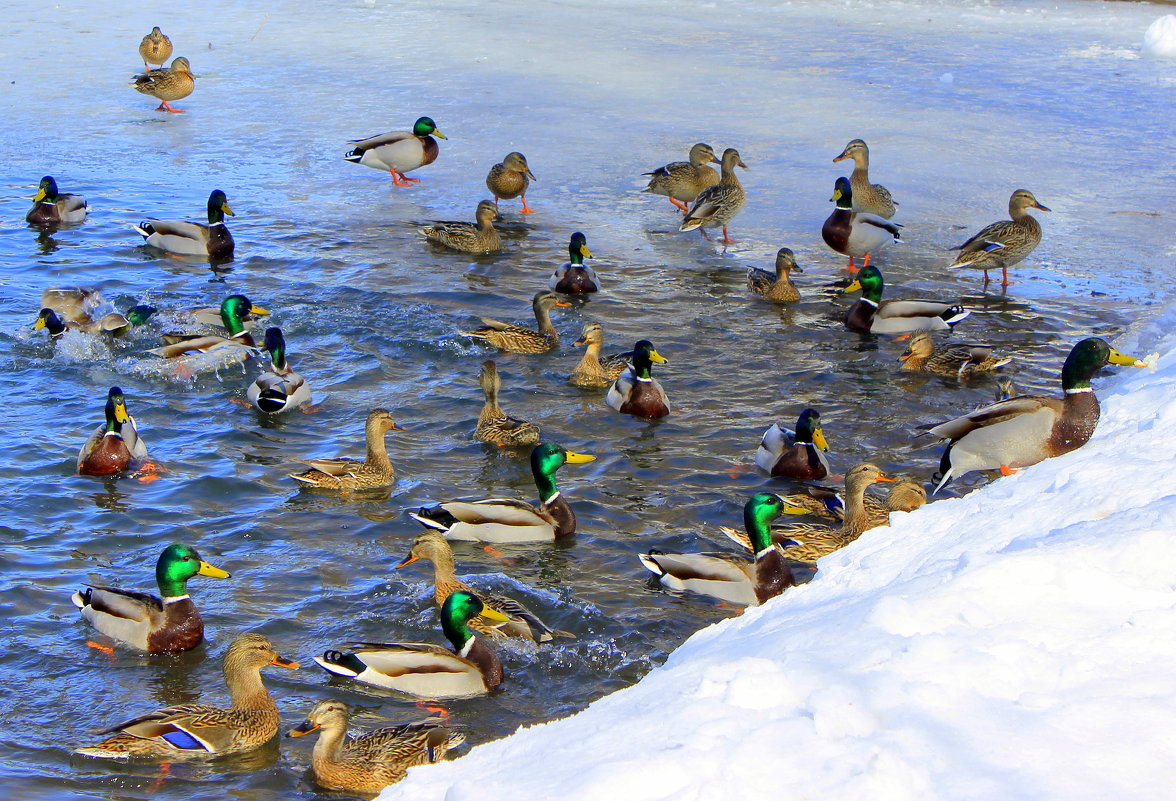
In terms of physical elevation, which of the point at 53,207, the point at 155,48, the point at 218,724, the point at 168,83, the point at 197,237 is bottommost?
the point at 218,724

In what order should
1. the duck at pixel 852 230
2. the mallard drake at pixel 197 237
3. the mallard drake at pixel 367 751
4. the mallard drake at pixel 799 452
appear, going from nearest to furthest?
the mallard drake at pixel 367 751 < the mallard drake at pixel 799 452 < the duck at pixel 852 230 < the mallard drake at pixel 197 237

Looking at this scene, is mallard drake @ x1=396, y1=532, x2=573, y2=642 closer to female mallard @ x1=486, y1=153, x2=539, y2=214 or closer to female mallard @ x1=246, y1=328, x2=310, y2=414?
female mallard @ x1=246, y1=328, x2=310, y2=414

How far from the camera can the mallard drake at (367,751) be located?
482cm

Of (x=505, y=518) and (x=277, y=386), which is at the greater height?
(x=277, y=386)

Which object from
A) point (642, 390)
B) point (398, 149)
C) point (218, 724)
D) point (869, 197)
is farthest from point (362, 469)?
point (398, 149)

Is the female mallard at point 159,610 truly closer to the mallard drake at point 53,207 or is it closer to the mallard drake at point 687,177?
the mallard drake at point 53,207

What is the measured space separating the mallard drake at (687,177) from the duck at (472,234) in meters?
1.91

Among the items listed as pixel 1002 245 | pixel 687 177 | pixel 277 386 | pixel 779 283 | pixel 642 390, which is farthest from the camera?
pixel 687 177

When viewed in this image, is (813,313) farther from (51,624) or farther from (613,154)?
(51,624)

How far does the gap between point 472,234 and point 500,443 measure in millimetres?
4011

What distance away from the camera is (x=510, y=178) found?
12820 mm

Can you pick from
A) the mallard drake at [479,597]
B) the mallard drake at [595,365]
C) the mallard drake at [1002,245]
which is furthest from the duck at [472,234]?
the mallard drake at [479,597]

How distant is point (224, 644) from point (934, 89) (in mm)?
12853

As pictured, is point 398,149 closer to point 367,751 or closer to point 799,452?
point 799,452
